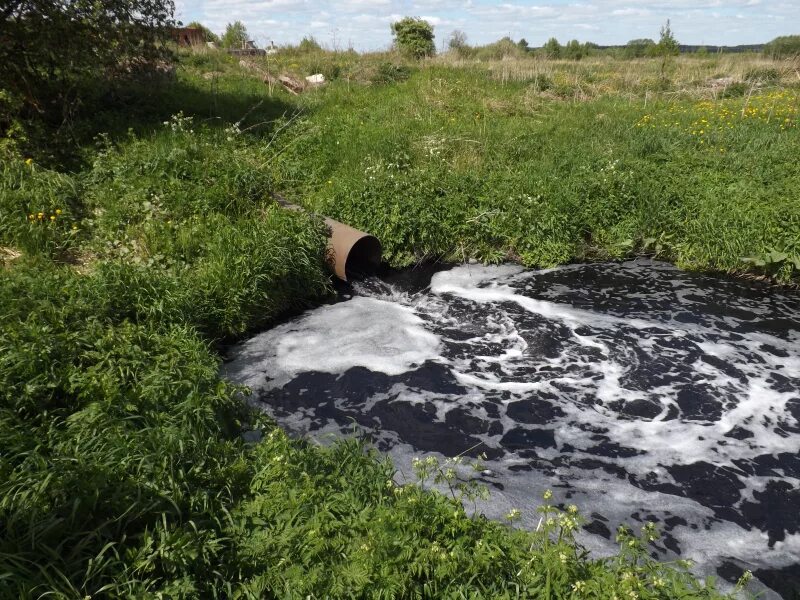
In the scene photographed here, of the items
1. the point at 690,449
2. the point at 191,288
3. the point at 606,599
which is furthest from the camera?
the point at 191,288

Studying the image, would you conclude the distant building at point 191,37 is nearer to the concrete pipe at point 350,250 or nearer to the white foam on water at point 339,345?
the concrete pipe at point 350,250

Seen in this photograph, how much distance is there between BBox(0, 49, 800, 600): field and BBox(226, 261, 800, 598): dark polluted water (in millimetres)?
452

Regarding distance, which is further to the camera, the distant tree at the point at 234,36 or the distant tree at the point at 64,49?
the distant tree at the point at 234,36

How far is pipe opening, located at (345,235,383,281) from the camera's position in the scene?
8.34m

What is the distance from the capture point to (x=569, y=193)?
889 cm

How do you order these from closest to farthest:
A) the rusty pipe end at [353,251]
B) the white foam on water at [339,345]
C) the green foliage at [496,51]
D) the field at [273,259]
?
the field at [273,259]
the white foam on water at [339,345]
the rusty pipe end at [353,251]
the green foliage at [496,51]

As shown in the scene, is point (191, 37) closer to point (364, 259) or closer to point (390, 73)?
point (390, 73)

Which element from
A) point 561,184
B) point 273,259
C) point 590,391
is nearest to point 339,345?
point 273,259

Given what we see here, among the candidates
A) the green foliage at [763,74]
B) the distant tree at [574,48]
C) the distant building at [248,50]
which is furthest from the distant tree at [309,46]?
the distant tree at [574,48]

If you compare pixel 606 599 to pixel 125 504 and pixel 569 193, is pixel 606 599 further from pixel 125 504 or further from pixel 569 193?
pixel 569 193

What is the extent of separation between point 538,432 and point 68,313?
436cm

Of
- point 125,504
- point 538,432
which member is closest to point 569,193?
point 538,432

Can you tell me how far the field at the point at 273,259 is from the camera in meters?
3.08

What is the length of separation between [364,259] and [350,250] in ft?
2.66
